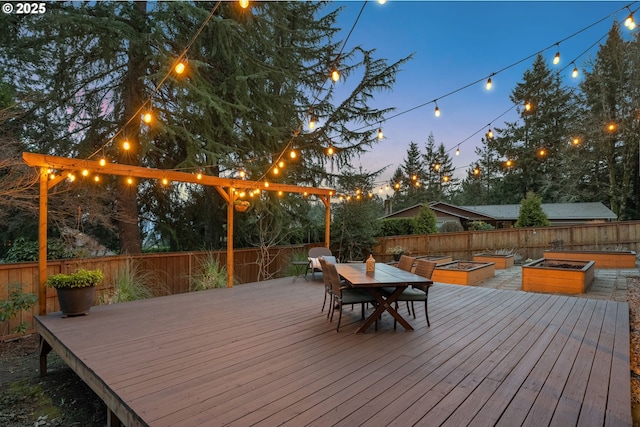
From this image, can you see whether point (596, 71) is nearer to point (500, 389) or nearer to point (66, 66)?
point (500, 389)

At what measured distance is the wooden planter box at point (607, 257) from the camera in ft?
32.2

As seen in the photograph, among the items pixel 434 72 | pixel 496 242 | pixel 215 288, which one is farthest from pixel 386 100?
pixel 215 288

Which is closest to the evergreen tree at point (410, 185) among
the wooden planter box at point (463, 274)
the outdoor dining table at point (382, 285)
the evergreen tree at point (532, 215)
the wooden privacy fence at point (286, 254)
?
the evergreen tree at point (532, 215)

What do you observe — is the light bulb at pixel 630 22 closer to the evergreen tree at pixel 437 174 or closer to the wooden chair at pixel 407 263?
the wooden chair at pixel 407 263

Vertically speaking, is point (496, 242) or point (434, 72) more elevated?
point (434, 72)

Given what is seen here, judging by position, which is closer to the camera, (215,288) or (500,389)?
(500,389)

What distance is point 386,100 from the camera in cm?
1127

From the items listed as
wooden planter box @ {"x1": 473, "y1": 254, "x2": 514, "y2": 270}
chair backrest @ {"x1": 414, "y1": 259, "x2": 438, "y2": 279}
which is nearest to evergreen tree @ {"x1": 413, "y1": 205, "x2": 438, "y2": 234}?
wooden planter box @ {"x1": 473, "y1": 254, "x2": 514, "y2": 270}

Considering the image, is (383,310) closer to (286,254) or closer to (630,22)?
(630,22)

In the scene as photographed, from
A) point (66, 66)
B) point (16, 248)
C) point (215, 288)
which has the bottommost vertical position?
point (215, 288)

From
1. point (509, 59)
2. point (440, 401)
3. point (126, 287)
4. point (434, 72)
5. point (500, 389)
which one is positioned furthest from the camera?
point (434, 72)

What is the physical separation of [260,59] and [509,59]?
663 cm

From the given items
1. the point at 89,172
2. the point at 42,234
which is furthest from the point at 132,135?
the point at 42,234

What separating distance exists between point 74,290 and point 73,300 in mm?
147
